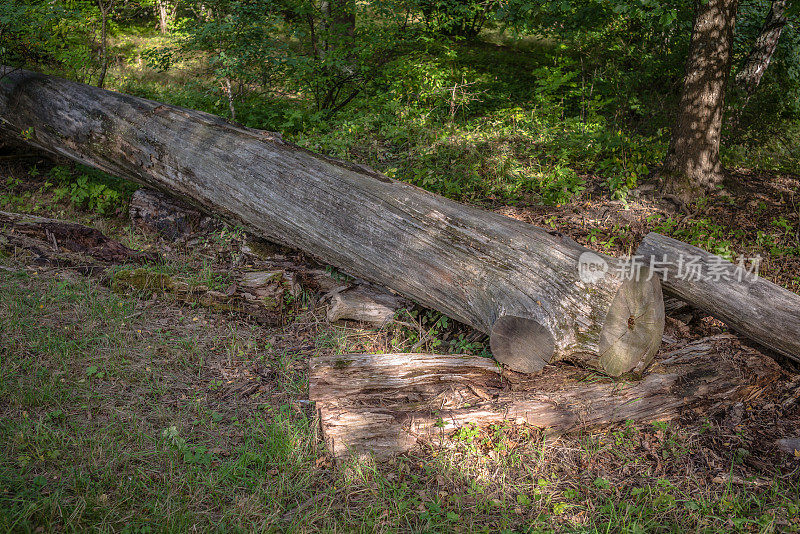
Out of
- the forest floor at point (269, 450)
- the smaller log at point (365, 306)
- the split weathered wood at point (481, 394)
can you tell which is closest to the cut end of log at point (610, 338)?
the split weathered wood at point (481, 394)

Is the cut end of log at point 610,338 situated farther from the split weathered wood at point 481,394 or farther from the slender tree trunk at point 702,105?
the slender tree trunk at point 702,105

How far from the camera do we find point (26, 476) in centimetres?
275

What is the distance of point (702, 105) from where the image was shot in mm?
5613

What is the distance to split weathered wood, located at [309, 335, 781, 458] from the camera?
10.7 feet

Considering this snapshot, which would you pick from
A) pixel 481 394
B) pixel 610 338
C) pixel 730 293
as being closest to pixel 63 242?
pixel 481 394

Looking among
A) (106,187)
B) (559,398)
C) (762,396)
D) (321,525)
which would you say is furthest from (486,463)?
(106,187)

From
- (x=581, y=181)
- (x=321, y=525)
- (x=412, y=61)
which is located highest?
(x=412, y=61)

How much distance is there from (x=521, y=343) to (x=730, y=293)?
174 centimetres

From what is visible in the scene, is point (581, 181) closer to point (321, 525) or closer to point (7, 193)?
point (321, 525)

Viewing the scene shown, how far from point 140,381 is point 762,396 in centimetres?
449

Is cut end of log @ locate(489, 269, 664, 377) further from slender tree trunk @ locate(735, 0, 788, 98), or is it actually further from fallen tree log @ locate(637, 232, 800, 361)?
slender tree trunk @ locate(735, 0, 788, 98)

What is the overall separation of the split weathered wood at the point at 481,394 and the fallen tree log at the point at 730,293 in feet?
0.75

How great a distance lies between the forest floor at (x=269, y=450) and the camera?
2.70 meters

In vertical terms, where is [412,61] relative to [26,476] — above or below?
above
